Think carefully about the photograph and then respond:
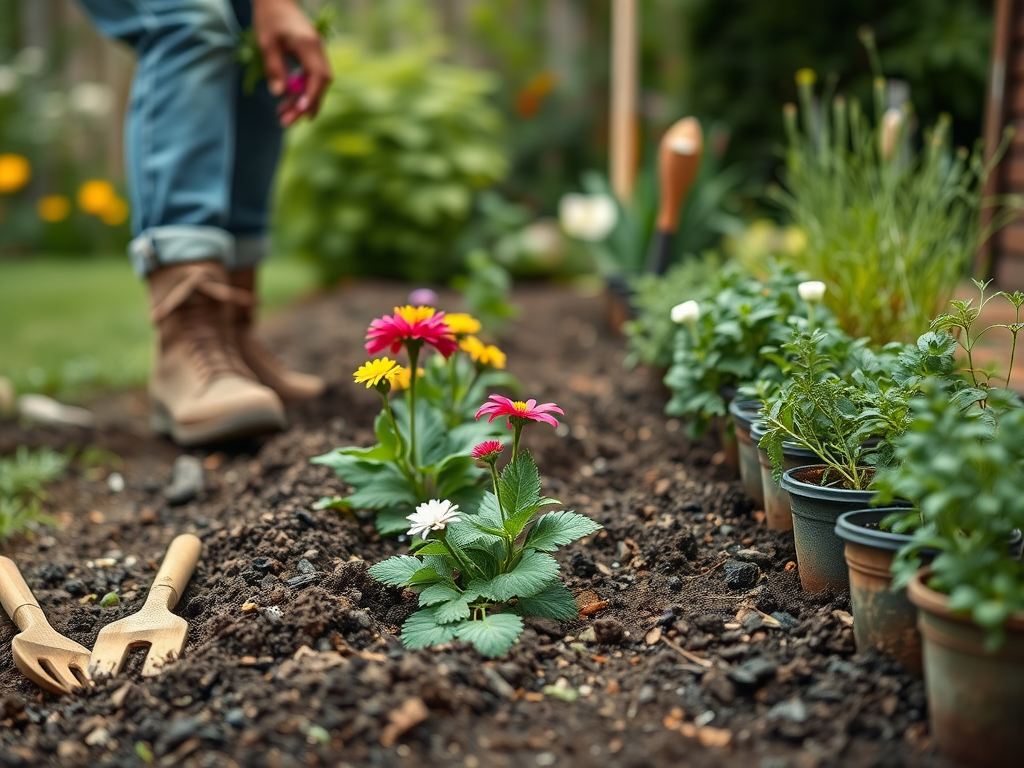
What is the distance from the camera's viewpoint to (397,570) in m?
1.28

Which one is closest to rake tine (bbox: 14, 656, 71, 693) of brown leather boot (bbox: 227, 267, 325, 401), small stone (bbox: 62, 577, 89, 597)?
small stone (bbox: 62, 577, 89, 597)

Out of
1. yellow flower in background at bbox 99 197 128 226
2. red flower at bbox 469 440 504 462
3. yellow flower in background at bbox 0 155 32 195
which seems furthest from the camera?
yellow flower in background at bbox 99 197 128 226

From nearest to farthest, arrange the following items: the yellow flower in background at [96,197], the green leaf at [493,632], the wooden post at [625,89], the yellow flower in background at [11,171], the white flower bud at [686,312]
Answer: the green leaf at [493,632]
the white flower bud at [686,312]
the wooden post at [625,89]
the yellow flower in background at [11,171]
the yellow flower in background at [96,197]

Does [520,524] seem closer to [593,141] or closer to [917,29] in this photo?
[917,29]

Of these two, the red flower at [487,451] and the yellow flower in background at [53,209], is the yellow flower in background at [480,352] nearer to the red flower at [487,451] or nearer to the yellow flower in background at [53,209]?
the red flower at [487,451]

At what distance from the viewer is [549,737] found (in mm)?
1021

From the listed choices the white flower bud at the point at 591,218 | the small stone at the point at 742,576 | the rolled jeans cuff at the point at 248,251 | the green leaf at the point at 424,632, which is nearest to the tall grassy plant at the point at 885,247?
the small stone at the point at 742,576

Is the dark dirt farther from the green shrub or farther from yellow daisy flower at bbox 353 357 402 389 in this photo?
the green shrub

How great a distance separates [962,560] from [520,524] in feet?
1.79

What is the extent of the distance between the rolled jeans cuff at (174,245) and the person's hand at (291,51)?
0.33 m

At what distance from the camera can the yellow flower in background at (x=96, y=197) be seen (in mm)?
5980

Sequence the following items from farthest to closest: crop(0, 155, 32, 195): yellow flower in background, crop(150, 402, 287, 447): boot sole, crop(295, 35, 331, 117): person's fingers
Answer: crop(0, 155, 32, 195): yellow flower in background, crop(295, 35, 331, 117): person's fingers, crop(150, 402, 287, 447): boot sole

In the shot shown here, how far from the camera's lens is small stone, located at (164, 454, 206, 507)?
6.39 feet

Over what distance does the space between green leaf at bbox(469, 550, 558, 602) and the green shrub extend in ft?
11.2
